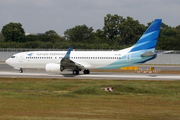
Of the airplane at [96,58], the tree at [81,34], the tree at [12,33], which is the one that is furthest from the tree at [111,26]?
the airplane at [96,58]

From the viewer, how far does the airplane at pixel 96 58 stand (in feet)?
123

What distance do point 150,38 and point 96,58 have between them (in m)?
8.00

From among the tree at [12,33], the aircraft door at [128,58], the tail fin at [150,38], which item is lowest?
the aircraft door at [128,58]

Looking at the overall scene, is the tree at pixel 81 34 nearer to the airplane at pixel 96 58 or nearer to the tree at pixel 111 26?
the tree at pixel 111 26

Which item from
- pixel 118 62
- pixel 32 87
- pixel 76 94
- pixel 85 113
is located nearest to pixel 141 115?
pixel 85 113

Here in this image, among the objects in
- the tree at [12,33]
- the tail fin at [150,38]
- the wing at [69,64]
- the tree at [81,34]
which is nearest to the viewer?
the wing at [69,64]

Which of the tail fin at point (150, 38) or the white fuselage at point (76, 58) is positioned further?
the white fuselage at point (76, 58)

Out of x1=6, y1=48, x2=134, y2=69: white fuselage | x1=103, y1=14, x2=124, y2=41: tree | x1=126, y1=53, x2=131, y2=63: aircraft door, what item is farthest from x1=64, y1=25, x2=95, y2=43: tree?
x1=126, y1=53, x2=131, y2=63: aircraft door

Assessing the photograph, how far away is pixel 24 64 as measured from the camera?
137 feet

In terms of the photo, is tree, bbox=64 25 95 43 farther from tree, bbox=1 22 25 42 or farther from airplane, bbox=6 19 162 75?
airplane, bbox=6 19 162 75

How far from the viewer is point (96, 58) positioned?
39781 mm

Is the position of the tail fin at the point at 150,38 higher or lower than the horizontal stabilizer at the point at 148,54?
higher

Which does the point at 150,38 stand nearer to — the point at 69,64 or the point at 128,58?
the point at 128,58

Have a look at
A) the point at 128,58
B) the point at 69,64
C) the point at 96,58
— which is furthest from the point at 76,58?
the point at 128,58
